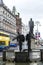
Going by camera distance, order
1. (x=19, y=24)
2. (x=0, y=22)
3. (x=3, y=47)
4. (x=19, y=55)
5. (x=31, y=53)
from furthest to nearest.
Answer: (x=19, y=24) → (x=0, y=22) → (x=3, y=47) → (x=31, y=53) → (x=19, y=55)

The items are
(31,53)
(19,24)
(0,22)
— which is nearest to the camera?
(31,53)

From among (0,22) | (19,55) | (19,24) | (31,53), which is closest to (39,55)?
(31,53)

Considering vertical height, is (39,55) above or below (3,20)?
below

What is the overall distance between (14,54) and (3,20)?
310ft

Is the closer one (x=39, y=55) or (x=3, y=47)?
(x=39, y=55)

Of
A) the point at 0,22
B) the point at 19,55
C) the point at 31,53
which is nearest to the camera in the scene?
the point at 19,55

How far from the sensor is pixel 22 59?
27.8 m

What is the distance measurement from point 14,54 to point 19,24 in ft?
556

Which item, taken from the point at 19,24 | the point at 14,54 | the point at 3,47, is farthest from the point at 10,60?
the point at 19,24

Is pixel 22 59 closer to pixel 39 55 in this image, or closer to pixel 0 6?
pixel 39 55

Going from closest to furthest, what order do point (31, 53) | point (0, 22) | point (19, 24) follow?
point (31, 53) < point (0, 22) < point (19, 24)

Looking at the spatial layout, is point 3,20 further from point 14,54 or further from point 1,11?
point 14,54

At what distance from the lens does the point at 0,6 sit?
120125mm

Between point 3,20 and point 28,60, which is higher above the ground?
point 3,20
